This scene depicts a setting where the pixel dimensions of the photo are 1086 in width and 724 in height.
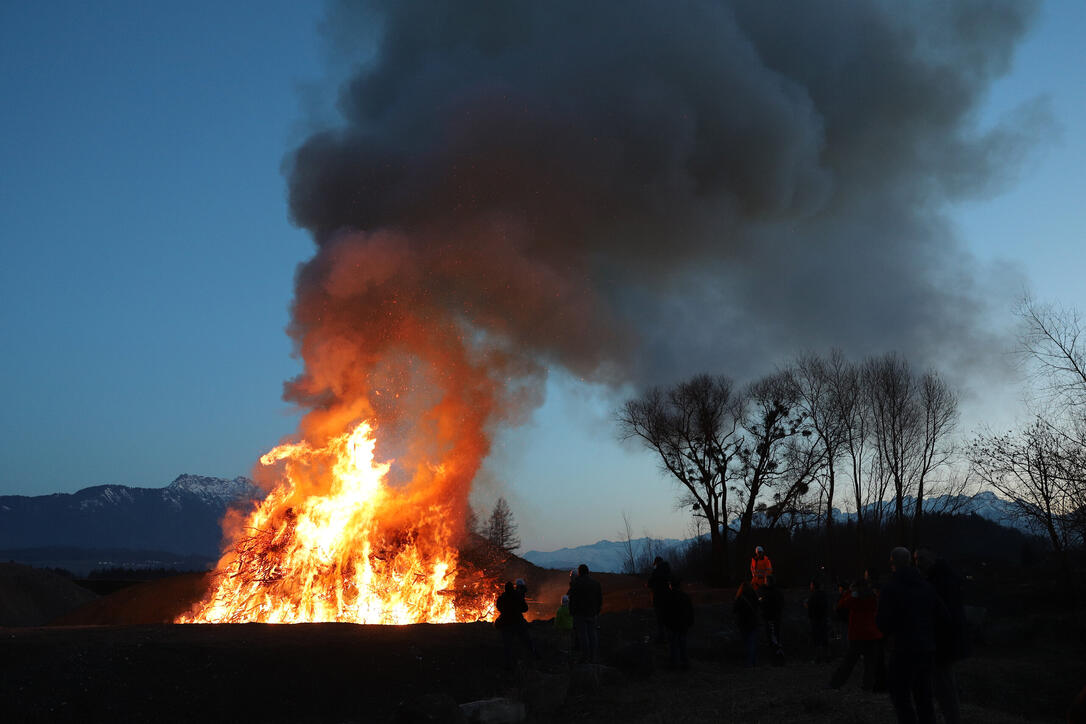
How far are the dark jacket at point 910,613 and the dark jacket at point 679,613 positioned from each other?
7.00 m

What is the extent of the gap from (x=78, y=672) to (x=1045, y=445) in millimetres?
22159

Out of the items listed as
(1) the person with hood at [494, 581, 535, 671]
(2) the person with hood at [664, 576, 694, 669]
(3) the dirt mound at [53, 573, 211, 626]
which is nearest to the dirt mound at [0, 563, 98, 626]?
(3) the dirt mound at [53, 573, 211, 626]

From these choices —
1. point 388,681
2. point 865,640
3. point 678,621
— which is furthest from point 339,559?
point 865,640

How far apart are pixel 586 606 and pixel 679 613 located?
168cm

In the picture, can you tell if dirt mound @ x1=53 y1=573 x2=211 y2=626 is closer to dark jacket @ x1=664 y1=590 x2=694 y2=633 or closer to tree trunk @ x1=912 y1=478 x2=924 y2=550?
dark jacket @ x1=664 y1=590 x2=694 y2=633

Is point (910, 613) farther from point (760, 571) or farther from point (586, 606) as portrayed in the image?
point (760, 571)

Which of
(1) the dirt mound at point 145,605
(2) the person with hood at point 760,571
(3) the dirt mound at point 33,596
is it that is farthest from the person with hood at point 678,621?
(3) the dirt mound at point 33,596

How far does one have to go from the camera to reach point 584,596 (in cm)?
1362

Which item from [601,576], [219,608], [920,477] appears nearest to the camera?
[219,608]

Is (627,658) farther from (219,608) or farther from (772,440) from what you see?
(772,440)

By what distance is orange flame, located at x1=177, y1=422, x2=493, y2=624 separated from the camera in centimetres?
1819

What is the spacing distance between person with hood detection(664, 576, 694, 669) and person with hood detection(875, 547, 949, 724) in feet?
22.7

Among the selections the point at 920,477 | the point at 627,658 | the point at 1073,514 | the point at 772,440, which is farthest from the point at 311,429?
the point at 920,477

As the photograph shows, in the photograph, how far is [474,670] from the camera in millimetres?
13367
